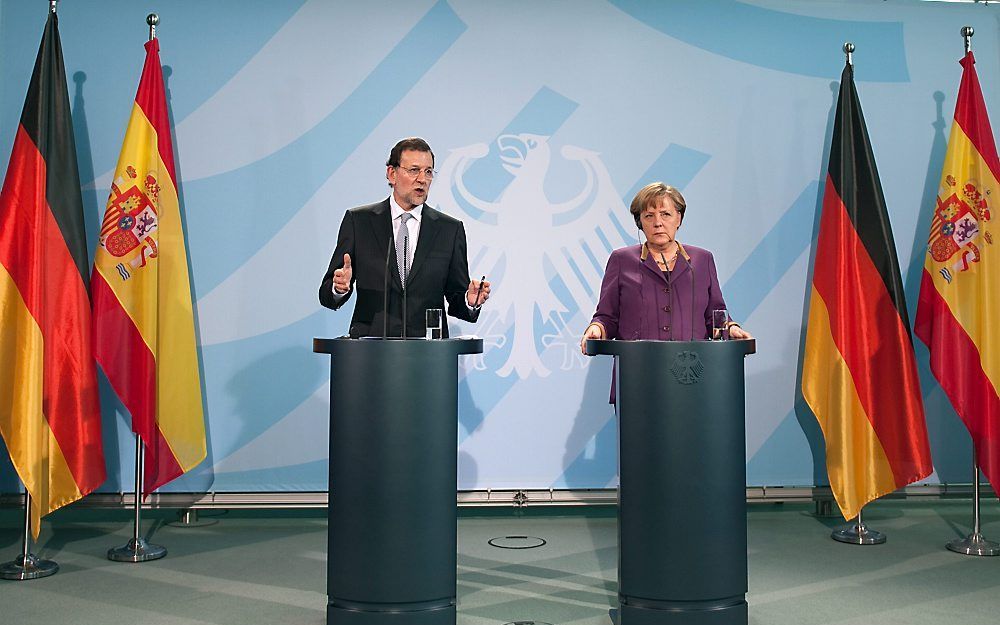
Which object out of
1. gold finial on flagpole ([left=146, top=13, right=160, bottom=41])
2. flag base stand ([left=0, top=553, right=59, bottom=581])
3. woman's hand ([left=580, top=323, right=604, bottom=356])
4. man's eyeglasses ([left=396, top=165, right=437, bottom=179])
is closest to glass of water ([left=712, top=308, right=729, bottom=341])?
woman's hand ([left=580, top=323, right=604, bottom=356])

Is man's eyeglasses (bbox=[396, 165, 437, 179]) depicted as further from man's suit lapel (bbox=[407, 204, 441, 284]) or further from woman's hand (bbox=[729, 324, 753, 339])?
woman's hand (bbox=[729, 324, 753, 339])

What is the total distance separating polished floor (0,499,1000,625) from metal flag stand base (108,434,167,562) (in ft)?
0.26

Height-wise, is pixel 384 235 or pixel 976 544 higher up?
pixel 384 235

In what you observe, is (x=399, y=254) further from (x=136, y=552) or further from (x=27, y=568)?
(x=27, y=568)

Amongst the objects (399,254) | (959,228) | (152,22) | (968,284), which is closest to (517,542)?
(399,254)

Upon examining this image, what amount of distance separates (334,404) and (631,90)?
9.84ft

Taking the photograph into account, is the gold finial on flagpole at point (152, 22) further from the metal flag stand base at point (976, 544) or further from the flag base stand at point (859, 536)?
the metal flag stand base at point (976, 544)

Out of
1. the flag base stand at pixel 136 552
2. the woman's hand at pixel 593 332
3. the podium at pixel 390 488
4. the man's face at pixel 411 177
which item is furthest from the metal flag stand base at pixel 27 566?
the woman's hand at pixel 593 332

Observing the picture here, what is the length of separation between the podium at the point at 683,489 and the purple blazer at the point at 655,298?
1.63ft

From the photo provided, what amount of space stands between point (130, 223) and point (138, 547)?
1559mm

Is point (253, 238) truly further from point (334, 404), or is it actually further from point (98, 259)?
point (334, 404)

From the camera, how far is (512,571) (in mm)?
3795

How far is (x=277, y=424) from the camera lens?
477cm

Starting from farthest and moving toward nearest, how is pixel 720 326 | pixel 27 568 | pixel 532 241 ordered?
pixel 532 241
pixel 27 568
pixel 720 326
